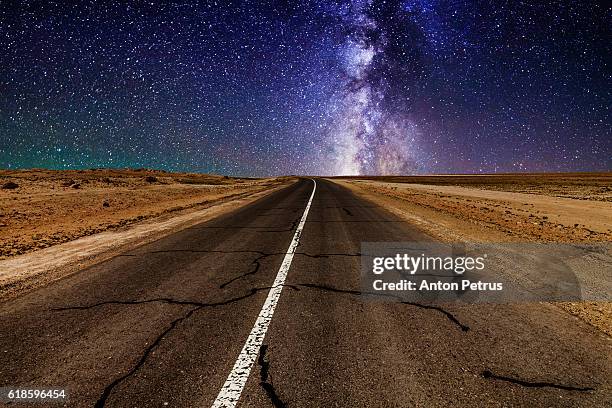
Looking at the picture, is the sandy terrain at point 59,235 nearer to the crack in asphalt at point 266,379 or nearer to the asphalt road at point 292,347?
the asphalt road at point 292,347

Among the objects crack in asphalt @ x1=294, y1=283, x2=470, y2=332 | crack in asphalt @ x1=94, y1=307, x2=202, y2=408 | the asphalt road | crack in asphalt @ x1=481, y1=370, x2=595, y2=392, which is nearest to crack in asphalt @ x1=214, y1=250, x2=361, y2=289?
the asphalt road

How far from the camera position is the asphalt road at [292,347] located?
Answer: 2676mm

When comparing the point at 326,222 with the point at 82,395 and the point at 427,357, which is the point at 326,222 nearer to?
the point at 427,357

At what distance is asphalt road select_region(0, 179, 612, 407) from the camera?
2.68 metres

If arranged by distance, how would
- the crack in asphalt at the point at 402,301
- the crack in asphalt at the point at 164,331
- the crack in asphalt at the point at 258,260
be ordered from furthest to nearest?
1. the crack in asphalt at the point at 258,260
2. the crack in asphalt at the point at 402,301
3. the crack in asphalt at the point at 164,331

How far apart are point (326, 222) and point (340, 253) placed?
4553 mm

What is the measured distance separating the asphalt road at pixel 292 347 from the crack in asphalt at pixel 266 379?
12 mm

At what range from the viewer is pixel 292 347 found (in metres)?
3.38

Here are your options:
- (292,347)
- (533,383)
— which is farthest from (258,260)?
(533,383)

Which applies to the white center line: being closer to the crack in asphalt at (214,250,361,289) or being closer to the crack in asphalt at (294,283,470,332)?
the crack in asphalt at (294,283,470,332)

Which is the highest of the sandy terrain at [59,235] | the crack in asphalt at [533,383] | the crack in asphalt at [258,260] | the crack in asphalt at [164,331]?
the crack in asphalt at [533,383]

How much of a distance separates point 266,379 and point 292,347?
569mm

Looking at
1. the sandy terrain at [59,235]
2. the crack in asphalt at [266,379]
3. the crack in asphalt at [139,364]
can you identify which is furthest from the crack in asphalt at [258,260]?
the sandy terrain at [59,235]

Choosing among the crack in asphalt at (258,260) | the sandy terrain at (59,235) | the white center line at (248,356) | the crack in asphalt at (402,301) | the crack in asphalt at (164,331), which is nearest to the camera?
the white center line at (248,356)
